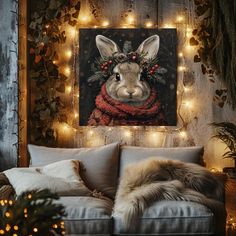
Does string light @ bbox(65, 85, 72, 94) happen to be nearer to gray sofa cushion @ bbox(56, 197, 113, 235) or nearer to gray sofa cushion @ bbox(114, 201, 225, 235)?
gray sofa cushion @ bbox(56, 197, 113, 235)

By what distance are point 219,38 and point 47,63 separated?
1.49 m

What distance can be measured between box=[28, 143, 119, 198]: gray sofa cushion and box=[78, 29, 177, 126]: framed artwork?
45cm

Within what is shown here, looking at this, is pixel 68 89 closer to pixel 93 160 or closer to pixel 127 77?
pixel 127 77

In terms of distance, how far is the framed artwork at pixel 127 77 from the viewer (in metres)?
4.39

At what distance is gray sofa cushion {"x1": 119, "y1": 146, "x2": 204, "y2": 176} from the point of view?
3955 mm

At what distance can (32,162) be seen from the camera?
4023 millimetres

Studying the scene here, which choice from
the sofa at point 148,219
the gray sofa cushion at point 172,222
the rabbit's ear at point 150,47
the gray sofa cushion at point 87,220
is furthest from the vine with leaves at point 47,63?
the gray sofa cushion at point 172,222

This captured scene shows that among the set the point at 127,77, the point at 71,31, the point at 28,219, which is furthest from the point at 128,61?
the point at 28,219

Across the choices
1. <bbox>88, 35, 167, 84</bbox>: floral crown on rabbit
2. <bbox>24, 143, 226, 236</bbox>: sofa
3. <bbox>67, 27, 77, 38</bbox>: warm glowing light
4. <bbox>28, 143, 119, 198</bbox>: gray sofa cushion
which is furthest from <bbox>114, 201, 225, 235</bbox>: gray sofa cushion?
<bbox>67, 27, 77, 38</bbox>: warm glowing light

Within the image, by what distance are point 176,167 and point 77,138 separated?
1.13m

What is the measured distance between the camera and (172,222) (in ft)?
10.6

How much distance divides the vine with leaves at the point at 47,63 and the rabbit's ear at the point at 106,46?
0.27 m

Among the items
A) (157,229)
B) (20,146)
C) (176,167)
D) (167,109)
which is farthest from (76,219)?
(167,109)

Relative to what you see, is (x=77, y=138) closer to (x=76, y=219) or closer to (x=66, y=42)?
(x=66, y=42)
